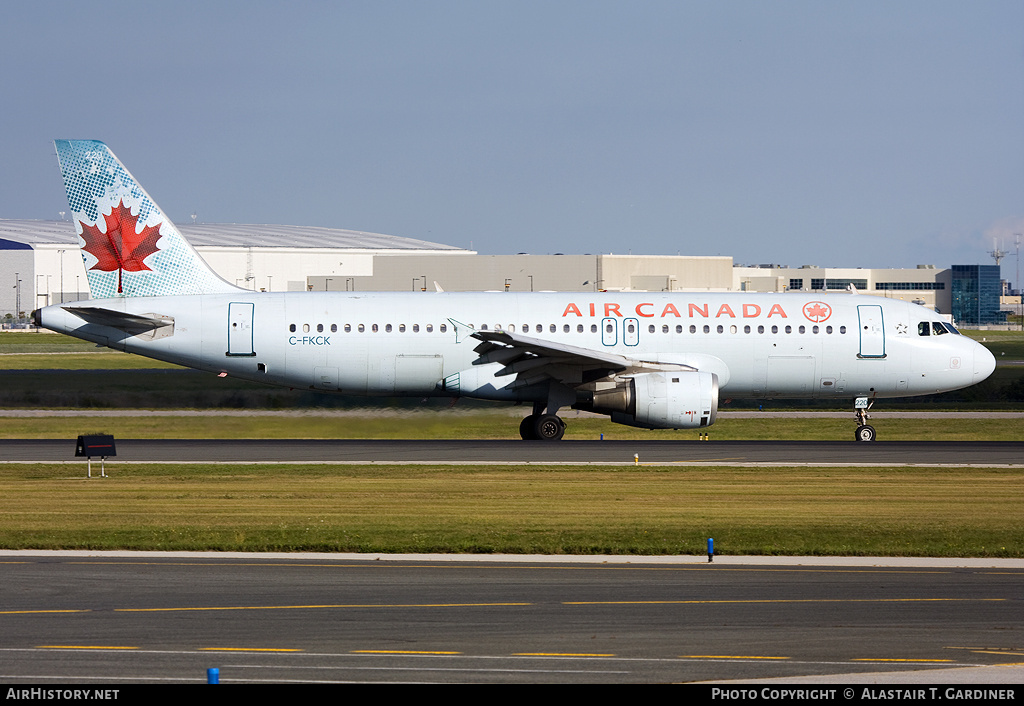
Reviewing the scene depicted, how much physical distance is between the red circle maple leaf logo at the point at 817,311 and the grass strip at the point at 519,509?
900 cm

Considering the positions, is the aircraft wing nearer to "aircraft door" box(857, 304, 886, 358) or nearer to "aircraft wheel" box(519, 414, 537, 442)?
"aircraft wheel" box(519, 414, 537, 442)

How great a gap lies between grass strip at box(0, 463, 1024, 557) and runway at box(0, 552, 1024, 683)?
3.95 ft

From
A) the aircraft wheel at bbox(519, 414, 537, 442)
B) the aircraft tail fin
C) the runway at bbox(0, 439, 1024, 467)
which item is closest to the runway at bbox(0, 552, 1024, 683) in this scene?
the runway at bbox(0, 439, 1024, 467)

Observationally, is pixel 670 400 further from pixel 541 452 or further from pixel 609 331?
pixel 541 452

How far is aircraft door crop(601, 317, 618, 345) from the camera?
1362 inches

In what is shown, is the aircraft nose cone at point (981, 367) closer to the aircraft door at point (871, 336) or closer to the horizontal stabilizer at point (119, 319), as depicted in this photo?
the aircraft door at point (871, 336)

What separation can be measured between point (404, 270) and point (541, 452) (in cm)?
6751

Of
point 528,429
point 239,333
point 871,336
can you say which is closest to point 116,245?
point 239,333

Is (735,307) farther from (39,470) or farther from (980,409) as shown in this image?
(39,470)

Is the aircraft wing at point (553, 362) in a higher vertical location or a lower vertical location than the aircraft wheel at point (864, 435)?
higher

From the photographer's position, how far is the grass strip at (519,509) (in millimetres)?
18234

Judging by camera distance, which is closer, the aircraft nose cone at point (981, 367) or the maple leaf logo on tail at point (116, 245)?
the maple leaf logo on tail at point (116, 245)

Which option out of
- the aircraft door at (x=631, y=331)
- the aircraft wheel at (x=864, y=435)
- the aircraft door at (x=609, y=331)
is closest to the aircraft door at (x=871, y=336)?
the aircraft wheel at (x=864, y=435)

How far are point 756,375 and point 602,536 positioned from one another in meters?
17.5
